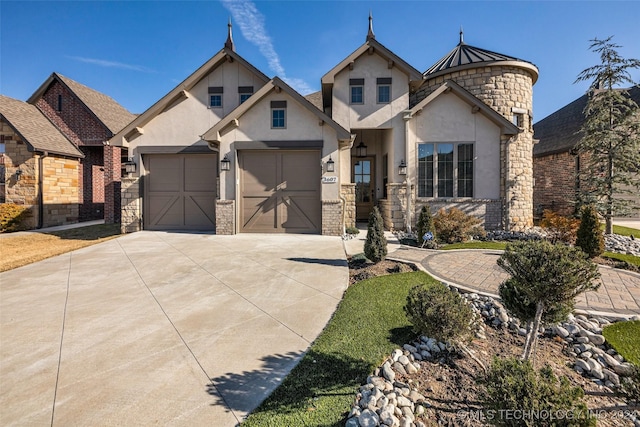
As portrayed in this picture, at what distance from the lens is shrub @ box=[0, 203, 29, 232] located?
13055 millimetres

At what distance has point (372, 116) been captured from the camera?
1274 centimetres

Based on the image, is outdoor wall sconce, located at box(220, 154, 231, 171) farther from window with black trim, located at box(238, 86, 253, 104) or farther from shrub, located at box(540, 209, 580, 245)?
shrub, located at box(540, 209, 580, 245)

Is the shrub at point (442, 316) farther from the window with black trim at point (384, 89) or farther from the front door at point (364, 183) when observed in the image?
the front door at point (364, 183)

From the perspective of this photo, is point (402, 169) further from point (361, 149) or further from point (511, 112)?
point (511, 112)

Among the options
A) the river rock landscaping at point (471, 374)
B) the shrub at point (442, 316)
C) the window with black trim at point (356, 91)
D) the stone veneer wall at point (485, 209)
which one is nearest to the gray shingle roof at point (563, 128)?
the stone veneer wall at point (485, 209)

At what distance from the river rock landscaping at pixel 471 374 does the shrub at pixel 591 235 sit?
4.71 meters

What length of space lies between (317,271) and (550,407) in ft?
16.5

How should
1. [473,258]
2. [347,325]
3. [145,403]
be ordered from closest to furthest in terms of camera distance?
[145,403], [347,325], [473,258]

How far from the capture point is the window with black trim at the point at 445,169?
12656 millimetres

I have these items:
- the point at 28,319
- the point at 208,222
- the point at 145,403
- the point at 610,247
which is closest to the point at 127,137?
the point at 208,222

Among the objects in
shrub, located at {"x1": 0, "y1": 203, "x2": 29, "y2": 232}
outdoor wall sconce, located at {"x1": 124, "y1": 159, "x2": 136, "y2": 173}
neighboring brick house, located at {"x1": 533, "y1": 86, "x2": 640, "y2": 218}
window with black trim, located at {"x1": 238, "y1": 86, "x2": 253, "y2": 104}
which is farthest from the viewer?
neighboring brick house, located at {"x1": 533, "y1": 86, "x2": 640, "y2": 218}

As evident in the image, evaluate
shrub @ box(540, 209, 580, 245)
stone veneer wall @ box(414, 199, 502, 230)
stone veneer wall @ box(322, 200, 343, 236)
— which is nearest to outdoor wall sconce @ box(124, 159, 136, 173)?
stone veneer wall @ box(322, 200, 343, 236)

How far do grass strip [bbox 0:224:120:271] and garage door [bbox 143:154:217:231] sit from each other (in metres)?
2.37

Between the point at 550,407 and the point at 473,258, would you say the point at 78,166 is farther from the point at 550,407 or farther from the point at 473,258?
the point at 550,407
